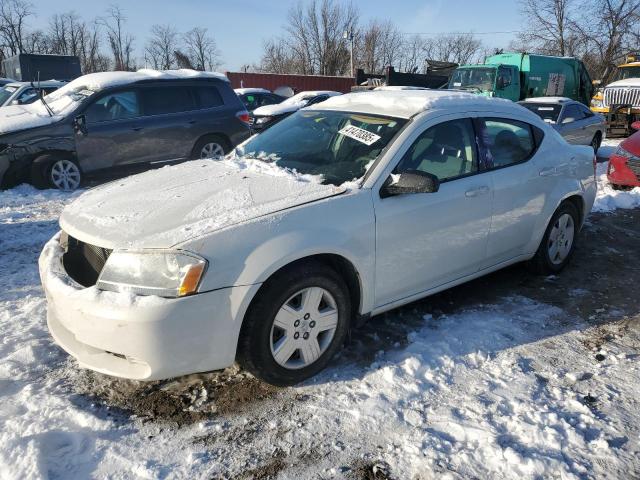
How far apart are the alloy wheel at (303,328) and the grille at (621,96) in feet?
60.8

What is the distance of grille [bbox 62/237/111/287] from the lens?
2.90 m

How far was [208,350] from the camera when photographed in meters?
2.67

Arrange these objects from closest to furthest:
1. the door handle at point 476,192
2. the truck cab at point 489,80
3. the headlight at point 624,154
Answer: the door handle at point 476,192, the headlight at point 624,154, the truck cab at point 489,80

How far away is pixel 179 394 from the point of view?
2.96 meters

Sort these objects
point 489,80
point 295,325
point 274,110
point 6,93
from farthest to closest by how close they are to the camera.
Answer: point 489,80 < point 274,110 < point 6,93 < point 295,325

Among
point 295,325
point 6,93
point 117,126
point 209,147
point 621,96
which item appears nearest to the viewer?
point 295,325

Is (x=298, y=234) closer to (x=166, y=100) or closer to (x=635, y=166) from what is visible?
(x=166, y=100)

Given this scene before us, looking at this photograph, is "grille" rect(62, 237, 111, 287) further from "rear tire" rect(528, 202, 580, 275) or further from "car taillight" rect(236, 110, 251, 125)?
"car taillight" rect(236, 110, 251, 125)

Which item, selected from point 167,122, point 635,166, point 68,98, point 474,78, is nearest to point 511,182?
point 635,166

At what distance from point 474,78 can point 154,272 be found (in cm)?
1608

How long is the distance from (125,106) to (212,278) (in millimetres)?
6666

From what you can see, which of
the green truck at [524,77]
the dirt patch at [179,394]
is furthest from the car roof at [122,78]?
the green truck at [524,77]

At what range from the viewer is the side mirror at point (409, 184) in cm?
312

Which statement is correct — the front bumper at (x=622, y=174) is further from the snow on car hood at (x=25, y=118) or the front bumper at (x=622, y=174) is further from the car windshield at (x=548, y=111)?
the snow on car hood at (x=25, y=118)
